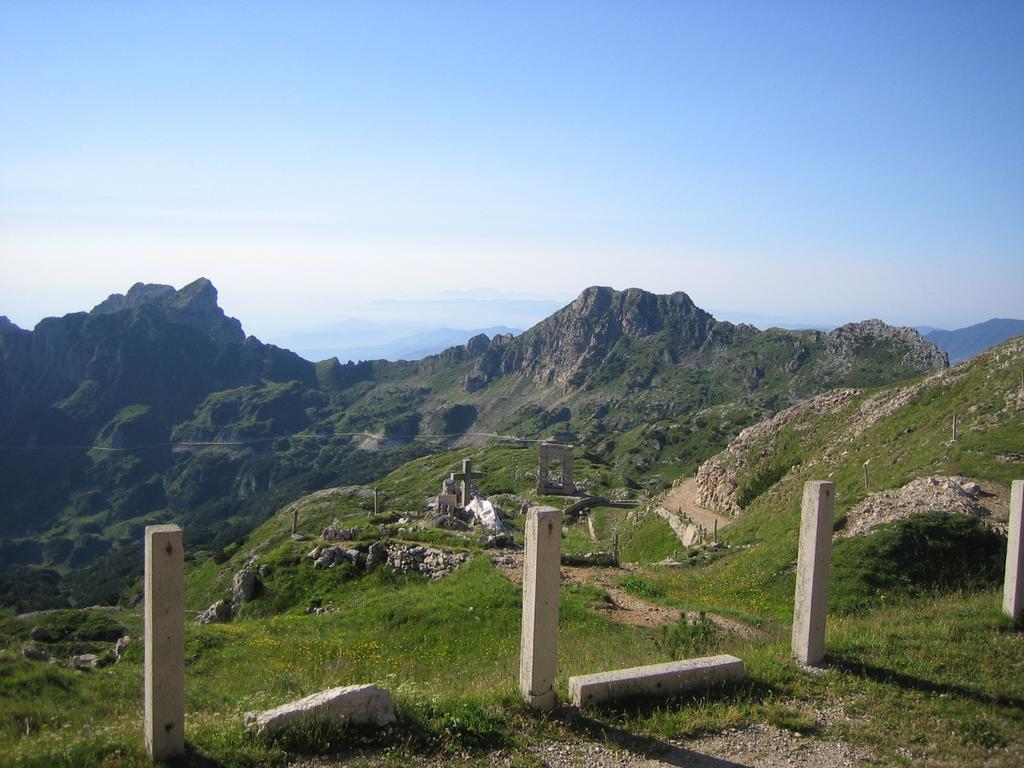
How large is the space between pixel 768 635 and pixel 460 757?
7815mm

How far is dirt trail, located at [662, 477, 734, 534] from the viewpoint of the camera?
4187 centimetres

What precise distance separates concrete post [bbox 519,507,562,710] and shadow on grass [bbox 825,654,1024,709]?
15.4 feet

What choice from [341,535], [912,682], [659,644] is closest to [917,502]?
[659,644]

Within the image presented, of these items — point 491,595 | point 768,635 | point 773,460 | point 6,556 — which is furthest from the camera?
point 6,556

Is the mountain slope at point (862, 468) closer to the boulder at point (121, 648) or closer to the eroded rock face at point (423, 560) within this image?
the eroded rock face at point (423, 560)

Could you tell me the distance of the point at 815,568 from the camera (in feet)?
36.6

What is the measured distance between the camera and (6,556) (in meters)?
159

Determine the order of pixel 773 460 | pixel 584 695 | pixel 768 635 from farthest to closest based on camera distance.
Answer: pixel 773 460 < pixel 768 635 < pixel 584 695

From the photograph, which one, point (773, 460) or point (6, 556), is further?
point (6, 556)

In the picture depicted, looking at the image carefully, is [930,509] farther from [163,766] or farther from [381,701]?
[163,766]

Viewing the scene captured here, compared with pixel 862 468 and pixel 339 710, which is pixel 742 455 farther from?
pixel 339 710

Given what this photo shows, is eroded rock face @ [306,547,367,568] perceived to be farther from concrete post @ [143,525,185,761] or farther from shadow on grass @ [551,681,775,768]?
concrete post @ [143,525,185,761]

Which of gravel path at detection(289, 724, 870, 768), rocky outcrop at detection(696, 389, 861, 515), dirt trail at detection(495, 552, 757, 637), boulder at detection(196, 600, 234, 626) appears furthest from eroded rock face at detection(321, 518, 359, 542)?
rocky outcrop at detection(696, 389, 861, 515)

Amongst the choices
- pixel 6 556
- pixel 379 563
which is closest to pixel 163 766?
pixel 379 563
